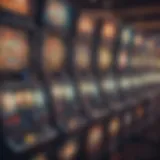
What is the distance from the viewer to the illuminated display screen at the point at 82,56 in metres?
3.69

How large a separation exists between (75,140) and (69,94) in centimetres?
55

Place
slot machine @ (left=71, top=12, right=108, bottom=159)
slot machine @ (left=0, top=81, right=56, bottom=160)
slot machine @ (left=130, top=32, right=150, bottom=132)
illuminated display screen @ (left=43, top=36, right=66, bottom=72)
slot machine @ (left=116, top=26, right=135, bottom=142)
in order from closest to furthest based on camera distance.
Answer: slot machine @ (left=0, top=81, right=56, bottom=160), illuminated display screen @ (left=43, top=36, right=66, bottom=72), slot machine @ (left=71, top=12, right=108, bottom=159), slot machine @ (left=116, top=26, right=135, bottom=142), slot machine @ (left=130, top=32, right=150, bottom=132)

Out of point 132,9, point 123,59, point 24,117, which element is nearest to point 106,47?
point 132,9

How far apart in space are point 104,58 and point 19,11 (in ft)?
7.67

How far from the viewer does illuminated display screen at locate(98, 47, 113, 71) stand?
4.45m

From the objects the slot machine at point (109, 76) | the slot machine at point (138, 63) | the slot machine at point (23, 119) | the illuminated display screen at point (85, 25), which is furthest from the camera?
the slot machine at point (138, 63)

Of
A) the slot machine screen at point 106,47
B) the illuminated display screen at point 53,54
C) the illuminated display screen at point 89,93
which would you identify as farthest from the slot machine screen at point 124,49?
the illuminated display screen at point 53,54

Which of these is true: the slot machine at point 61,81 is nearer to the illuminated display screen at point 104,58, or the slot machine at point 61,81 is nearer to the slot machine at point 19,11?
the slot machine at point 19,11

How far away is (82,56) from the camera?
12.9 feet

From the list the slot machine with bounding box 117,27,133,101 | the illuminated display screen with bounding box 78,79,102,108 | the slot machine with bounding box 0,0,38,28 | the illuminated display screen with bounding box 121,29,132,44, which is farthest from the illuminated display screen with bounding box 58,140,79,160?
the illuminated display screen with bounding box 121,29,132,44

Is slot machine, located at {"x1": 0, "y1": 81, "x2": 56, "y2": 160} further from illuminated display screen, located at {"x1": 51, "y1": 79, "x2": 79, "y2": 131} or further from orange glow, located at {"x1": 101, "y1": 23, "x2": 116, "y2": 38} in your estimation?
orange glow, located at {"x1": 101, "y1": 23, "x2": 116, "y2": 38}

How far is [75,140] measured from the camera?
325cm

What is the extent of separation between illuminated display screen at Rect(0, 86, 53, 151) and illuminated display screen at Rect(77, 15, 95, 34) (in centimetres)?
125

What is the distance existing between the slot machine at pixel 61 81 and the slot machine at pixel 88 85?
15 cm
